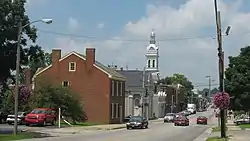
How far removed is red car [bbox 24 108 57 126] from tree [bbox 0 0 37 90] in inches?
342

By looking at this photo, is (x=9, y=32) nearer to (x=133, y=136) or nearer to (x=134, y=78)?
(x=133, y=136)

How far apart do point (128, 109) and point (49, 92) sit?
33.5m

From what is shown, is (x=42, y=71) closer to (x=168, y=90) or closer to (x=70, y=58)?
(x=70, y=58)

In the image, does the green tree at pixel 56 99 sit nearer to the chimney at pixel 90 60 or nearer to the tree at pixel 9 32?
the chimney at pixel 90 60

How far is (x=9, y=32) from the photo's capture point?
43312 millimetres

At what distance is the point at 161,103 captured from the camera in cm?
12644

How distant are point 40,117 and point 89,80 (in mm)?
18874

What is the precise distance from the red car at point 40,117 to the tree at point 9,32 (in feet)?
28.5

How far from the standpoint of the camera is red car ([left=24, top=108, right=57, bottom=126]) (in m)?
54.2

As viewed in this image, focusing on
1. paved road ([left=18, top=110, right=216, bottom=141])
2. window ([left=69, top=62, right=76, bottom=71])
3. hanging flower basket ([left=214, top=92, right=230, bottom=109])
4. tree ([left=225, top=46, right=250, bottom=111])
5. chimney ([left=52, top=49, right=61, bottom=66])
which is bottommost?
paved road ([left=18, top=110, right=216, bottom=141])

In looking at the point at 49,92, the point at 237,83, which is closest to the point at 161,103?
the point at 237,83

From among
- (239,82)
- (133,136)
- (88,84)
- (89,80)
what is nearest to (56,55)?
(89,80)

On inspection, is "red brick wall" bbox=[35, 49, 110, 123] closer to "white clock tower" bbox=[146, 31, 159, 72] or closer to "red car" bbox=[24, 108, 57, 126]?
"red car" bbox=[24, 108, 57, 126]

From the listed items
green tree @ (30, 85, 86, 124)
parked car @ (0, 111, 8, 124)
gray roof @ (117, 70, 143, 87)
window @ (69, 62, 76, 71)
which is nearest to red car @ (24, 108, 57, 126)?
green tree @ (30, 85, 86, 124)
